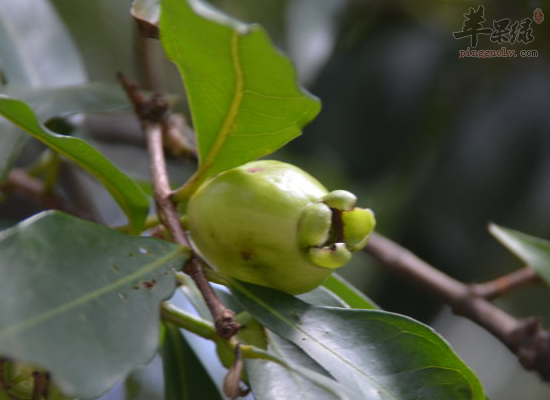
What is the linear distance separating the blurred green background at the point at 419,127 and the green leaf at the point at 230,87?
791 millimetres

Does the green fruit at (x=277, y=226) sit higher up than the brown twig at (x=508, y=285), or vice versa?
the green fruit at (x=277, y=226)

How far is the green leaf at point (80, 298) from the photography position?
0.42 m

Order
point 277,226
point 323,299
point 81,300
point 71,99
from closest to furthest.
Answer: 1. point 81,300
2. point 277,226
3. point 323,299
4. point 71,99

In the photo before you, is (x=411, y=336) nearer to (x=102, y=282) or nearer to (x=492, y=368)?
(x=102, y=282)

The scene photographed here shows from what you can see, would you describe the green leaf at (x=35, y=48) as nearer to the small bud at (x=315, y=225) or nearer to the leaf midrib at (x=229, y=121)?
the leaf midrib at (x=229, y=121)

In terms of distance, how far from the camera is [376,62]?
1730mm

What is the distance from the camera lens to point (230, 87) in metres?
0.58
